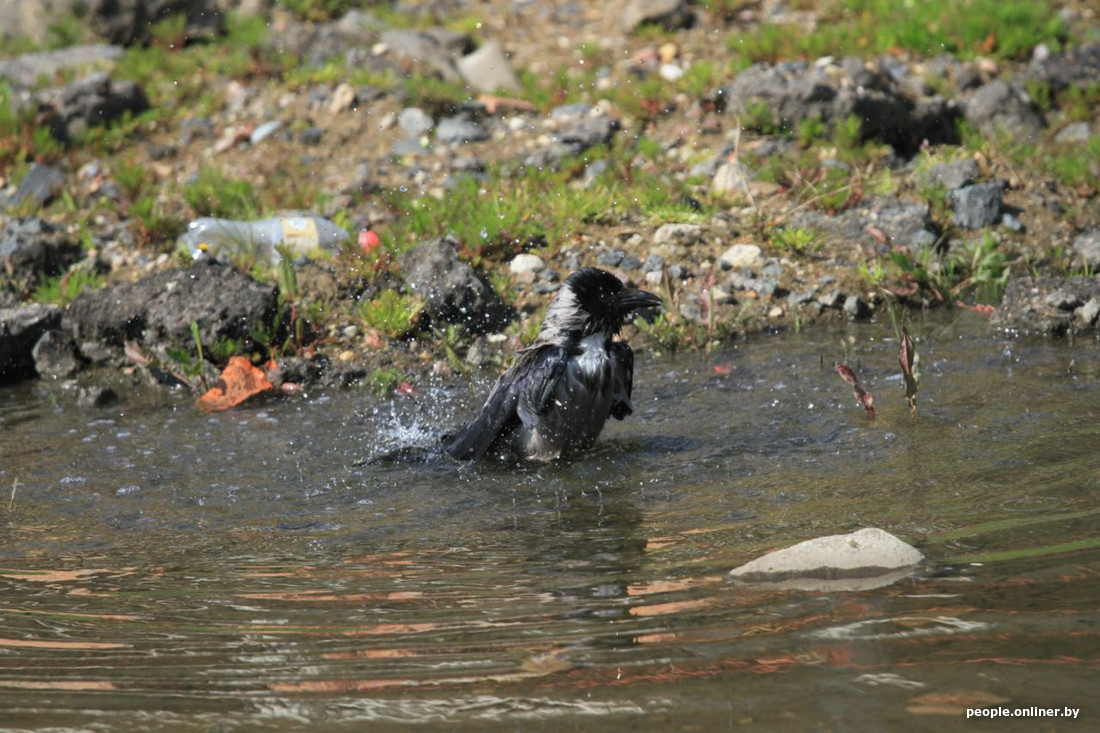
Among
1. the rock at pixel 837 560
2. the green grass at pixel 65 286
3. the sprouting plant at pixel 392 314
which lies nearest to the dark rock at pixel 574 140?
the sprouting plant at pixel 392 314

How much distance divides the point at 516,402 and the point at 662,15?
6.76 m

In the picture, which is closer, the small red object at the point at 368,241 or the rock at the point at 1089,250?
the rock at the point at 1089,250

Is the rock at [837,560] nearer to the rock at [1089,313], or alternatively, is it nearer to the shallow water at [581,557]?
the shallow water at [581,557]

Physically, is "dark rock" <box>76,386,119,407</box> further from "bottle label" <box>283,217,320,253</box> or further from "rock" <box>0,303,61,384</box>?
"bottle label" <box>283,217,320,253</box>

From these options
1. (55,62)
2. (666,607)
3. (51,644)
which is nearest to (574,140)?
(55,62)

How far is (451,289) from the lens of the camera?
8250 millimetres

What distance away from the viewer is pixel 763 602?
3.65 m

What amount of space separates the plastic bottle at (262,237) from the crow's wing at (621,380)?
311 centimetres

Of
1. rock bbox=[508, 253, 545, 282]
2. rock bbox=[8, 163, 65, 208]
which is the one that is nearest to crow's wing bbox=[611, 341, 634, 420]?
rock bbox=[508, 253, 545, 282]

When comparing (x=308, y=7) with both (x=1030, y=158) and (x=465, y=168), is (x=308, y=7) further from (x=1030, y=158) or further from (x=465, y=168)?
(x=1030, y=158)

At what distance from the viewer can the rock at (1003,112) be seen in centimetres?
1005

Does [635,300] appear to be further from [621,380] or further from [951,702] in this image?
[951,702]

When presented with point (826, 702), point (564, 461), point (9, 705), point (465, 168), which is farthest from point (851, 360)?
point (9, 705)

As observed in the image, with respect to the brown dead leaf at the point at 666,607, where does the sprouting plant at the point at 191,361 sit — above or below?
above
